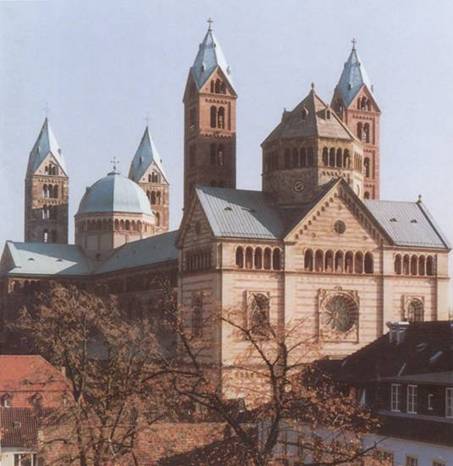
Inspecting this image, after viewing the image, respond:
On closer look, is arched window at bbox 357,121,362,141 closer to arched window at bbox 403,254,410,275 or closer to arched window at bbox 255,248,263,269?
arched window at bbox 403,254,410,275

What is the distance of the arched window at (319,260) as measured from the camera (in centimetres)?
8194

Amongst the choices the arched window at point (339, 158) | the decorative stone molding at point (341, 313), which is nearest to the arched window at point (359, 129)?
the arched window at point (339, 158)

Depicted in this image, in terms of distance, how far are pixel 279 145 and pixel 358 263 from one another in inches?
428

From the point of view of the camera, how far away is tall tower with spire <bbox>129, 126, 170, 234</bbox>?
495 feet

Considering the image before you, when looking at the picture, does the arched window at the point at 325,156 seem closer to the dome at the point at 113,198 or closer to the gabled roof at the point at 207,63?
the gabled roof at the point at 207,63

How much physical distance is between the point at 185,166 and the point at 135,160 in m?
52.4

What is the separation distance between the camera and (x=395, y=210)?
297 feet

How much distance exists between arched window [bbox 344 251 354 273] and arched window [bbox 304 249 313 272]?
292 centimetres

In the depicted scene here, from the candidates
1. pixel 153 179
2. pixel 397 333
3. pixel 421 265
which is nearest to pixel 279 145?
pixel 421 265

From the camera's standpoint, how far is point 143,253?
371ft

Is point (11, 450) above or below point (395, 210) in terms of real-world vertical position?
below

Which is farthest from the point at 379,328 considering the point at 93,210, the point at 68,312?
the point at 93,210

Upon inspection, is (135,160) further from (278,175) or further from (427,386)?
(427,386)

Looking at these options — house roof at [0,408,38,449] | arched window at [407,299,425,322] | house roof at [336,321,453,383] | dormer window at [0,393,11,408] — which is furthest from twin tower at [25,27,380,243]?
house roof at [0,408,38,449]
